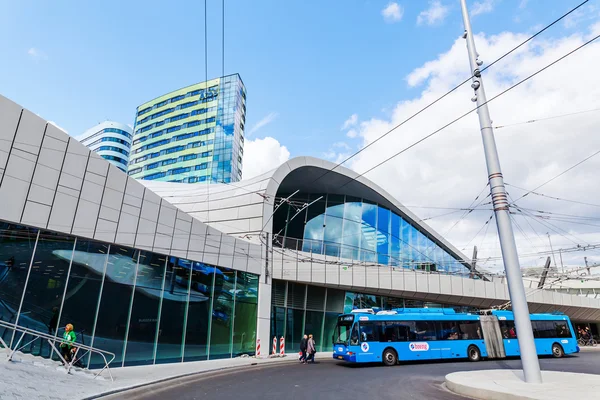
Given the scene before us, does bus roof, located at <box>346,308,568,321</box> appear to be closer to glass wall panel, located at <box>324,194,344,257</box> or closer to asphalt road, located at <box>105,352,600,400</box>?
asphalt road, located at <box>105,352,600,400</box>

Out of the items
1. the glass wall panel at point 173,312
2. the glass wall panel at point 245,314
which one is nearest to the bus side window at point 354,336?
the glass wall panel at point 245,314

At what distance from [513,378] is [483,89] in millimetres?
9219

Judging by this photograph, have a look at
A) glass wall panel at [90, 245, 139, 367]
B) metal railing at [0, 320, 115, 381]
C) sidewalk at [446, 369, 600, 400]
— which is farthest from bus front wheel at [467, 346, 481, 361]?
metal railing at [0, 320, 115, 381]

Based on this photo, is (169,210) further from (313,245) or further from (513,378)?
(513,378)

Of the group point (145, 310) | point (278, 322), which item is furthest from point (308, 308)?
point (145, 310)

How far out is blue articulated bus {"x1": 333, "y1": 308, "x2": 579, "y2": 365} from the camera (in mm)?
18302

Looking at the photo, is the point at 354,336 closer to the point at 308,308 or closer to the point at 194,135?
the point at 308,308

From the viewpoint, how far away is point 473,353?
20.2 metres

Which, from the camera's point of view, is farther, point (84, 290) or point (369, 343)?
point (369, 343)

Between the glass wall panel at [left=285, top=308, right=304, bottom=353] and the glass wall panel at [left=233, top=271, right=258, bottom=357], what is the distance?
3109 mm

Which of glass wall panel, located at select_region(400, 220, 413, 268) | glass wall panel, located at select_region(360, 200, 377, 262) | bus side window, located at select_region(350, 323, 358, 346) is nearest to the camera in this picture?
bus side window, located at select_region(350, 323, 358, 346)

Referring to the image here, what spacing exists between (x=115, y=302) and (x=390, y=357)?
13.2 metres

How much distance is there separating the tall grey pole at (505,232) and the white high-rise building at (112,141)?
112 m

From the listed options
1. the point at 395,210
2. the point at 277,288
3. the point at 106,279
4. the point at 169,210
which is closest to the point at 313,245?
the point at 277,288
